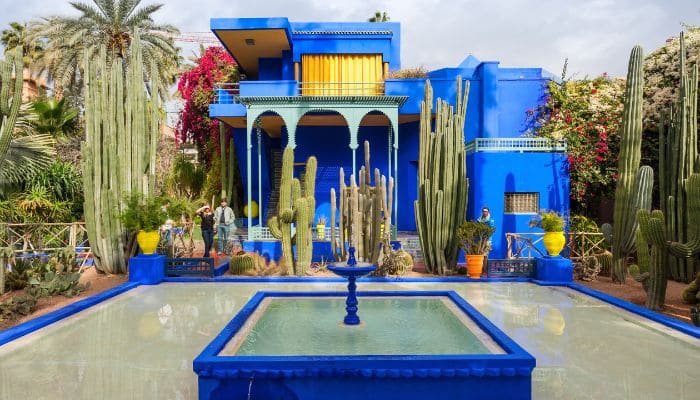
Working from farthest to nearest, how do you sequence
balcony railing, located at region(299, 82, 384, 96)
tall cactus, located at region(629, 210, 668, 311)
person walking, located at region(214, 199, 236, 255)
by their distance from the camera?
1. balcony railing, located at region(299, 82, 384, 96)
2. person walking, located at region(214, 199, 236, 255)
3. tall cactus, located at region(629, 210, 668, 311)

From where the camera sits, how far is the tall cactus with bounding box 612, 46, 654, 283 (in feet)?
33.0

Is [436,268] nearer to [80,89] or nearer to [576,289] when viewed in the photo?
[576,289]

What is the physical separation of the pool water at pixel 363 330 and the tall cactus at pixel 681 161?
4.89 m

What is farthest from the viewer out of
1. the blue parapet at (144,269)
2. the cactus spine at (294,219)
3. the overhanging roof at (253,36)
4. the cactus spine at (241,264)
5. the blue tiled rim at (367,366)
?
the overhanging roof at (253,36)

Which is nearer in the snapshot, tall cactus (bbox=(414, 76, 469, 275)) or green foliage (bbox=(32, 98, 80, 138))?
tall cactus (bbox=(414, 76, 469, 275))

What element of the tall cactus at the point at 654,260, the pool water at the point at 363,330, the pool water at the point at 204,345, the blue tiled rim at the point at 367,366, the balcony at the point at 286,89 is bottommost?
the pool water at the point at 204,345

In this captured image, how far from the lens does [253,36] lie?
16.1m

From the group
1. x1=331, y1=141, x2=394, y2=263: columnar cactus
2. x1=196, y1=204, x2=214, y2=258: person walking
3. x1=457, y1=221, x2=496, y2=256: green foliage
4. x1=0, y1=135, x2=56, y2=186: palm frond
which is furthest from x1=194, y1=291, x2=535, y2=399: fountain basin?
x1=0, y1=135, x2=56, y2=186: palm frond

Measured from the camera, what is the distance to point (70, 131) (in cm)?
1892

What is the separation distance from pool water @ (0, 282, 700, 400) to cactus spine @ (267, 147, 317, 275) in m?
2.18

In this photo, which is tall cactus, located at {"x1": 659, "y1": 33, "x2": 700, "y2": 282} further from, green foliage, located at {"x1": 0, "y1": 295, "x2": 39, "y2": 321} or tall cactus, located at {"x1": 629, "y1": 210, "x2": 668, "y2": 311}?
green foliage, located at {"x1": 0, "y1": 295, "x2": 39, "y2": 321}

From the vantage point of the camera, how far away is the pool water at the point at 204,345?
15.5 ft

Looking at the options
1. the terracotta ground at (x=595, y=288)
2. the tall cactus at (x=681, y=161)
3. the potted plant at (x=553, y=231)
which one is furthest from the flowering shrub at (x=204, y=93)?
the tall cactus at (x=681, y=161)

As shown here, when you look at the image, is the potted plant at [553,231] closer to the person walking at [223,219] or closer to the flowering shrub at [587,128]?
the flowering shrub at [587,128]
